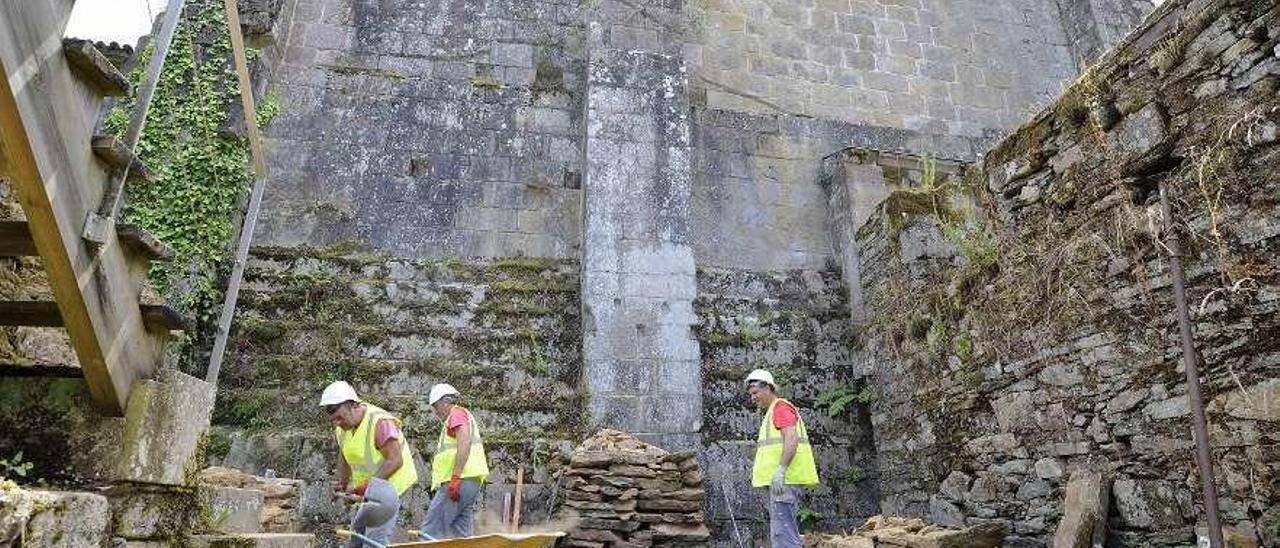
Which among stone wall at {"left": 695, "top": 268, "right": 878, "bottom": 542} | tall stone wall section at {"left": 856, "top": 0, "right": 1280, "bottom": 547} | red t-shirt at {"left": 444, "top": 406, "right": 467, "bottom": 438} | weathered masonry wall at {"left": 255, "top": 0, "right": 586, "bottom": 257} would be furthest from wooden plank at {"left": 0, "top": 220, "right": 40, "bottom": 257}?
stone wall at {"left": 695, "top": 268, "right": 878, "bottom": 542}

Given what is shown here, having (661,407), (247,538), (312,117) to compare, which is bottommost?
(247,538)

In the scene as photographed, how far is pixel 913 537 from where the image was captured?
5.68 m

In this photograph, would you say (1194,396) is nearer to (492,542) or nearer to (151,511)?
(492,542)

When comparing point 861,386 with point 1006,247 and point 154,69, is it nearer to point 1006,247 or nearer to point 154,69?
point 1006,247

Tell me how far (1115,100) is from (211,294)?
7777mm

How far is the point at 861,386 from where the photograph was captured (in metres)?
8.59

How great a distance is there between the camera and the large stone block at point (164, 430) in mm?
3234

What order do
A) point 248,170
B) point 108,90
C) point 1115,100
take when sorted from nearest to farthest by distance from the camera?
point 108,90, point 1115,100, point 248,170

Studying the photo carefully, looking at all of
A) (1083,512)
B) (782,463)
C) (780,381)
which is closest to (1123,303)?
(1083,512)

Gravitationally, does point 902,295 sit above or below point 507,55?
below

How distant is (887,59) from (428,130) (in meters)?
6.42

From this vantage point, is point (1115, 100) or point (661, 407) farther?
point (661, 407)

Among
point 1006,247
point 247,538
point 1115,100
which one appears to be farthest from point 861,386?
point 247,538

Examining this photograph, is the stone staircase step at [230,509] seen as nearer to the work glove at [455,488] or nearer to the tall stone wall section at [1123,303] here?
the work glove at [455,488]
